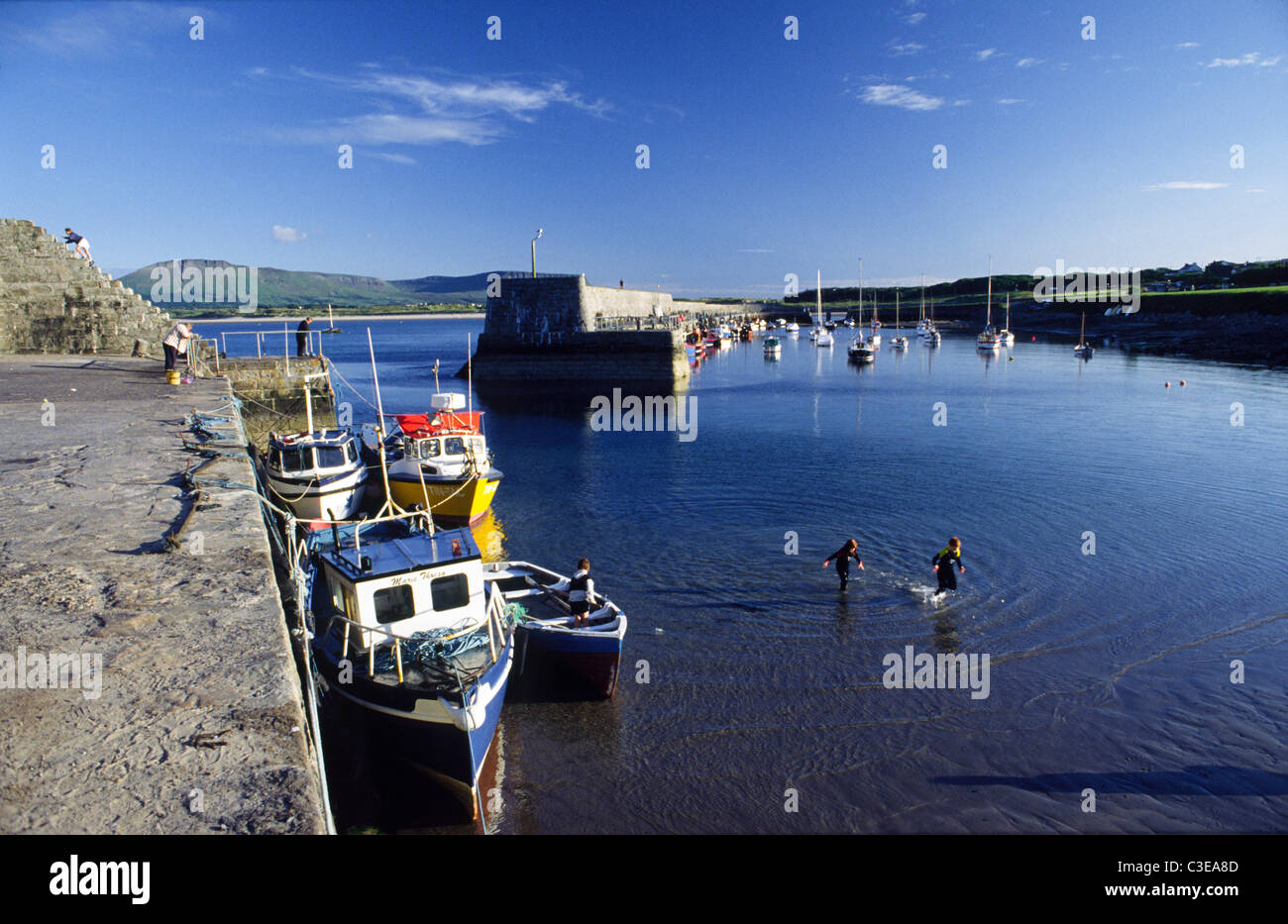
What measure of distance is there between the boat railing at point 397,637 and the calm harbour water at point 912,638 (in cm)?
149

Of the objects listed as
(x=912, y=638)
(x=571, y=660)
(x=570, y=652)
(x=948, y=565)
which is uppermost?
(x=948, y=565)

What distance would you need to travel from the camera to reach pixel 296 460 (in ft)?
64.8

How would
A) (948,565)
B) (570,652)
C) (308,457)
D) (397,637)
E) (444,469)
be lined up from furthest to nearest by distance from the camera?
(444,469), (308,457), (948,565), (570,652), (397,637)

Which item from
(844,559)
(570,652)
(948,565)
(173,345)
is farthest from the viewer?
(173,345)

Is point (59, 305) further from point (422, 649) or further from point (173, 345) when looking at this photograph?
point (422, 649)

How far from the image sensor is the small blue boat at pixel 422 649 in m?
9.09

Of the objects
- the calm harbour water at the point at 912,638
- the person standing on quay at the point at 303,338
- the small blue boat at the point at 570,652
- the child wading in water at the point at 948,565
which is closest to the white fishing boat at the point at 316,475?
the calm harbour water at the point at 912,638

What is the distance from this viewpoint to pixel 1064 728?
432 inches

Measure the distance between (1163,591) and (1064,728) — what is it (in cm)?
674

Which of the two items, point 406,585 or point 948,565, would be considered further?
point 948,565

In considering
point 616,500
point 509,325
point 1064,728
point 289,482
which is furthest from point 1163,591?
point 509,325

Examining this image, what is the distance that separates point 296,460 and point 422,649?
11818 millimetres

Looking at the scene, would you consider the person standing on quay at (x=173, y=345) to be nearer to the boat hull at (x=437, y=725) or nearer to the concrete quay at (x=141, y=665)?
the concrete quay at (x=141, y=665)

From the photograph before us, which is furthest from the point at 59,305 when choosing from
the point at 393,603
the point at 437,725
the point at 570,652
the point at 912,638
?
the point at 912,638
